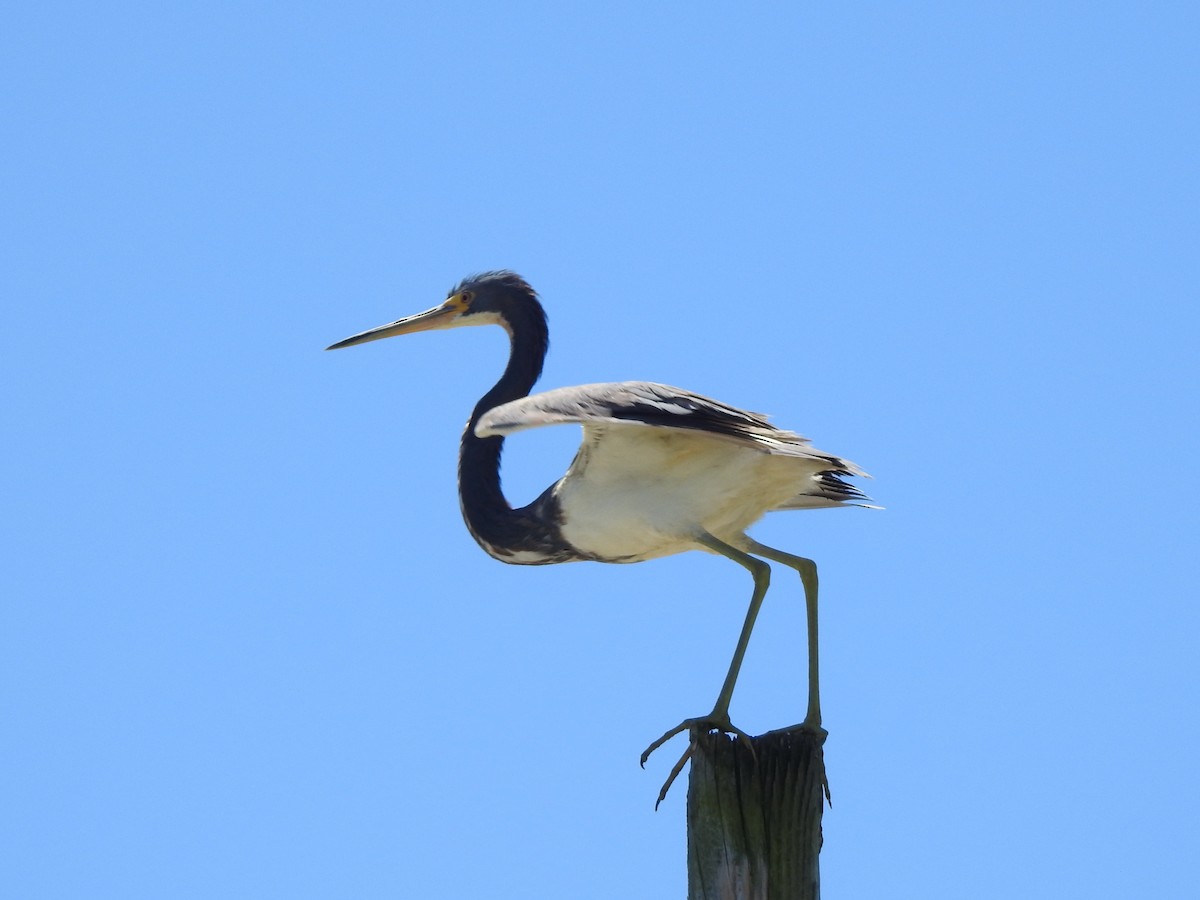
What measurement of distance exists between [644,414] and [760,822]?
2.08 metres

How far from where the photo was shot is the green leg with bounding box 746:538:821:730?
6414mm

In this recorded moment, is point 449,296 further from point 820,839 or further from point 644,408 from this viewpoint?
point 820,839

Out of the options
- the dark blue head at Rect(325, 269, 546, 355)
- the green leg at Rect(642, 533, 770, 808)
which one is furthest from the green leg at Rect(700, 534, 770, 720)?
the dark blue head at Rect(325, 269, 546, 355)

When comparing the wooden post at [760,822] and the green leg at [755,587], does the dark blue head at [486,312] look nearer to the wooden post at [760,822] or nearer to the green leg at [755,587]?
the green leg at [755,587]

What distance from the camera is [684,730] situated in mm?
6258

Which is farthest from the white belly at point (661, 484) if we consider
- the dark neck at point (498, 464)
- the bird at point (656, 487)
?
the dark neck at point (498, 464)

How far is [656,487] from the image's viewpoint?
22.9 feet

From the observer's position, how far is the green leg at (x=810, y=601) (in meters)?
6.41

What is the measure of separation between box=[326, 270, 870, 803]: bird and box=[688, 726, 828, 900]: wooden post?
935mm

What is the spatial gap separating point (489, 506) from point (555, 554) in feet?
1.52

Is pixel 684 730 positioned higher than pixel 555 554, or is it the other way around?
pixel 555 554

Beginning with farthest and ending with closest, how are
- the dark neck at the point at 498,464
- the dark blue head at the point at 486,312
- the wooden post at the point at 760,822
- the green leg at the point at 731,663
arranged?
the dark blue head at the point at 486,312 → the dark neck at the point at 498,464 → the green leg at the point at 731,663 → the wooden post at the point at 760,822

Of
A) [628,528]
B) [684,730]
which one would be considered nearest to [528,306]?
[628,528]

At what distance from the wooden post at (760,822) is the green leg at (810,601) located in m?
1.28
